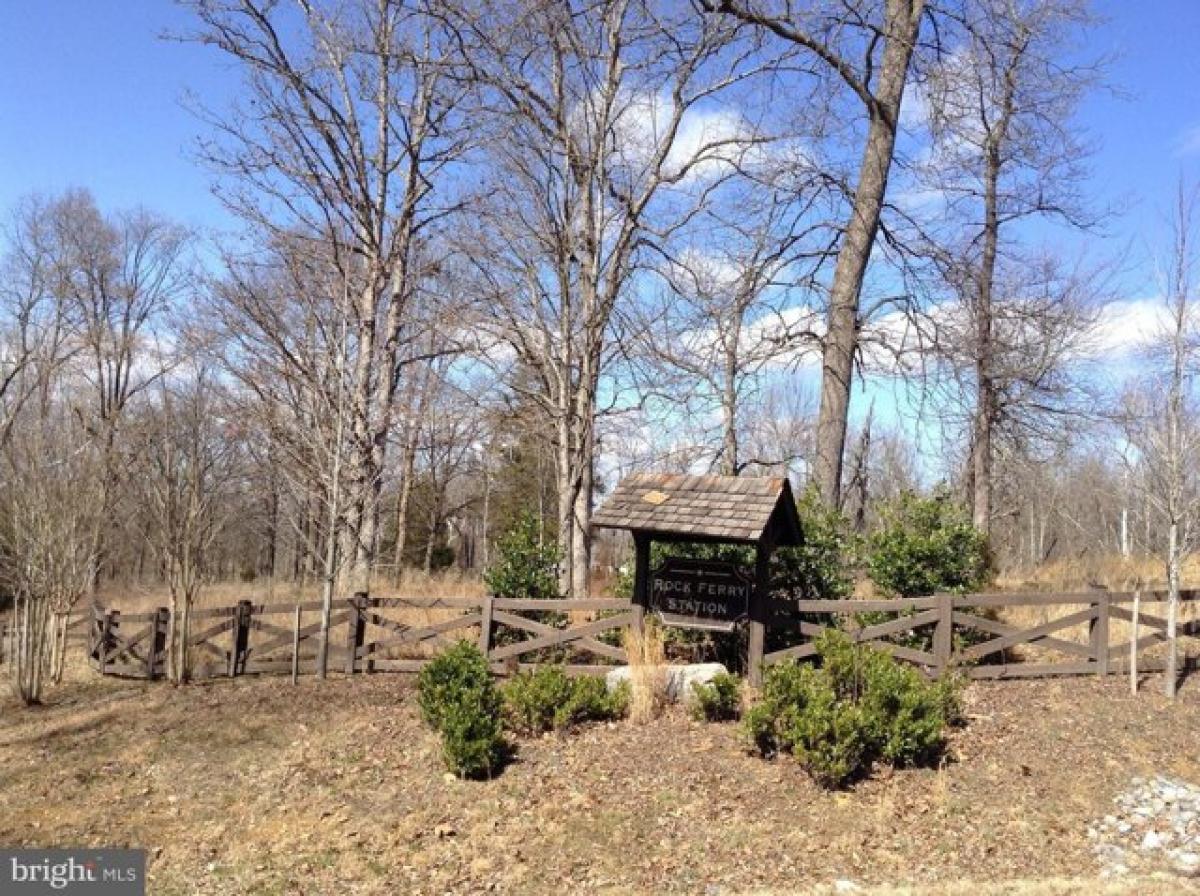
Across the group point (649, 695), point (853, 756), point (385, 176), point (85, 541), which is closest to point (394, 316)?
point (385, 176)

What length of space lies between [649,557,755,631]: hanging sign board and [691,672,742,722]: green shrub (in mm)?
749

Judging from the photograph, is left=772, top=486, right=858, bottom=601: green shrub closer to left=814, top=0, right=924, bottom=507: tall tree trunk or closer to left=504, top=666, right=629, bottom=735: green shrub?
left=814, top=0, right=924, bottom=507: tall tree trunk

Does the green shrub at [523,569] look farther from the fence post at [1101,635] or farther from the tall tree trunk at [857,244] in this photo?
the fence post at [1101,635]

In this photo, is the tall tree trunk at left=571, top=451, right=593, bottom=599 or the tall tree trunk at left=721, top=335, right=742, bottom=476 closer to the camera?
the tall tree trunk at left=571, top=451, right=593, bottom=599

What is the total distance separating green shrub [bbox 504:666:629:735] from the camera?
8.73 m

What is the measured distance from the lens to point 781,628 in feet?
32.3

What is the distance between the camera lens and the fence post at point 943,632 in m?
9.48

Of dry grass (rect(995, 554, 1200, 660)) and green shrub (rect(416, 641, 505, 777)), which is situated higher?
dry grass (rect(995, 554, 1200, 660))

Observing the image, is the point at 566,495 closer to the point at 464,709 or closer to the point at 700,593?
the point at 700,593

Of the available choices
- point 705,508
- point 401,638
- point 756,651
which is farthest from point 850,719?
point 401,638

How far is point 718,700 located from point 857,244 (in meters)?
7.78

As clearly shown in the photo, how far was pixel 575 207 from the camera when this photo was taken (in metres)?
15.7

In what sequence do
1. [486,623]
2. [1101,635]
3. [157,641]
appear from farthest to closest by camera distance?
[157,641] < [486,623] < [1101,635]

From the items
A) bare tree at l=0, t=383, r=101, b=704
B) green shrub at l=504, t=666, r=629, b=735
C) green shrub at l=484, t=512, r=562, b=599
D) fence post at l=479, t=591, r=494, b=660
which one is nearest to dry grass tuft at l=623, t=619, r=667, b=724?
green shrub at l=504, t=666, r=629, b=735
